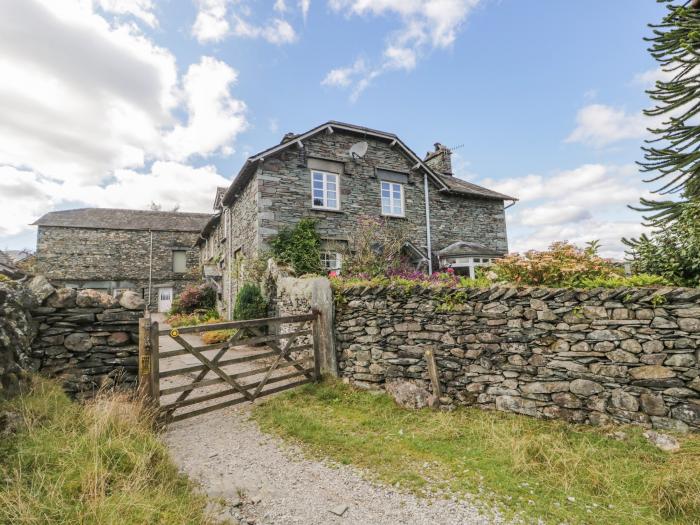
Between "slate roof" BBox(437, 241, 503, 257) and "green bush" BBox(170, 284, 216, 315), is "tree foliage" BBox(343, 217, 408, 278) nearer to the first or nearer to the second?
"slate roof" BBox(437, 241, 503, 257)

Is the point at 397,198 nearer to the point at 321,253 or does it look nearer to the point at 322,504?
the point at 321,253

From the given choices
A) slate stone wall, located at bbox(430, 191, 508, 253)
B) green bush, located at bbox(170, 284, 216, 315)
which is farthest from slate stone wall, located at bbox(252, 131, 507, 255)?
green bush, located at bbox(170, 284, 216, 315)

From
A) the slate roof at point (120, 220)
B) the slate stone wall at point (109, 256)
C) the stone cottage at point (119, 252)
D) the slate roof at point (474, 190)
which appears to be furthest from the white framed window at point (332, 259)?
the slate roof at point (120, 220)

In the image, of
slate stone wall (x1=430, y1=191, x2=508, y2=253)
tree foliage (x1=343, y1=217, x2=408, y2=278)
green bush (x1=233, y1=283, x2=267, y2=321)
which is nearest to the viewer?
tree foliage (x1=343, y1=217, x2=408, y2=278)

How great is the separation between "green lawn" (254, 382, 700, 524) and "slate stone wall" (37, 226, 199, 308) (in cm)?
2547

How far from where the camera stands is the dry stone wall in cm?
400

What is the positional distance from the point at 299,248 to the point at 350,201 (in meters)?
3.12

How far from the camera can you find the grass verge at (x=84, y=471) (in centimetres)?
237

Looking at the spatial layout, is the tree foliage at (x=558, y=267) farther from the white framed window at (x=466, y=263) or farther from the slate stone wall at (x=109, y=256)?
the slate stone wall at (x=109, y=256)

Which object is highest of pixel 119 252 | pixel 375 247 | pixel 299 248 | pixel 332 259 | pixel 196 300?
pixel 119 252

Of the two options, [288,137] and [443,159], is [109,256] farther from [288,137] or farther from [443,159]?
[443,159]

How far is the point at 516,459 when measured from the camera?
143 inches

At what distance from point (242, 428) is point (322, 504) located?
2.22m

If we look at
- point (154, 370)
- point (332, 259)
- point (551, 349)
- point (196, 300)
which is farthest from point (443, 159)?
point (154, 370)
